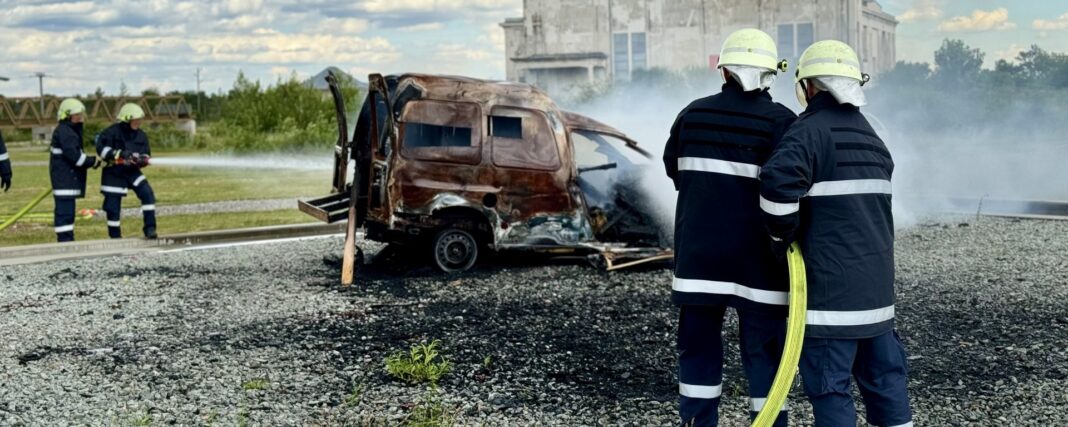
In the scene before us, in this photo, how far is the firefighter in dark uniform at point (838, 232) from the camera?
4164 mm

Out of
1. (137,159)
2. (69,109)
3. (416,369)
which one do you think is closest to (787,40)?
(137,159)

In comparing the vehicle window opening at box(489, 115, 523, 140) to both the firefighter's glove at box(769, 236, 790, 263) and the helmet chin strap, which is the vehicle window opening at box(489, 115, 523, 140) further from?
the firefighter's glove at box(769, 236, 790, 263)

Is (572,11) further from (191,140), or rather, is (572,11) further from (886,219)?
(886,219)

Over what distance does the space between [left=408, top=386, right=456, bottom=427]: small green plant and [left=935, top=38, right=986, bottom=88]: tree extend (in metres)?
22.4

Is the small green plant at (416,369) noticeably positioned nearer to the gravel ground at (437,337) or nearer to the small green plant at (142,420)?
the gravel ground at (437,337)

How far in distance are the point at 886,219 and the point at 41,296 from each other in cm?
794

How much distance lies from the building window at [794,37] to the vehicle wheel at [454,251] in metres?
30.2

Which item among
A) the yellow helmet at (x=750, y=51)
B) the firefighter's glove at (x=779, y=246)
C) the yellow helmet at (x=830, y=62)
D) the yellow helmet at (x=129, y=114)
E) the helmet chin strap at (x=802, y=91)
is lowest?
the firefighter's glove at (x=779, y=246)

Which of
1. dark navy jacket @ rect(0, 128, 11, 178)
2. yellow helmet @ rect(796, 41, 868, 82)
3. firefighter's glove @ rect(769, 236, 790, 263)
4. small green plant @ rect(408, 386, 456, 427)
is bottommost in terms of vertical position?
small green plant @ rect(408, 386, 456, 427)

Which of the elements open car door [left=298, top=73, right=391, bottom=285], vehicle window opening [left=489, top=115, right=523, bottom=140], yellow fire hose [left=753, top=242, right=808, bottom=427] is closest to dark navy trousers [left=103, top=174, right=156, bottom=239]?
open car door [left=298, top=73, right=391, bottom=285]

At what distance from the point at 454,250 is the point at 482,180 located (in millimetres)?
759

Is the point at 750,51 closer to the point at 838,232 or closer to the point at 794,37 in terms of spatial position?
the point at 838,232

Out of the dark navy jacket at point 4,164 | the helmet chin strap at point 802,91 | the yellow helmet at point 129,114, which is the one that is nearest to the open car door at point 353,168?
the yellow helmet at point 129,114

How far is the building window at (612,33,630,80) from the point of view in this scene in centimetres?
4269
